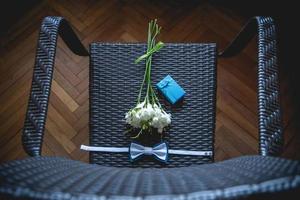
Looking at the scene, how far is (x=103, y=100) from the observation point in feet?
3.68

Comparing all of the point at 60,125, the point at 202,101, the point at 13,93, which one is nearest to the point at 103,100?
the point at 202,101

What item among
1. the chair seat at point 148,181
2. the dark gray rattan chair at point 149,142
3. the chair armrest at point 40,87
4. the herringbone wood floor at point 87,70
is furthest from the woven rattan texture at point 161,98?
the herringbone wood floor at point 87,70

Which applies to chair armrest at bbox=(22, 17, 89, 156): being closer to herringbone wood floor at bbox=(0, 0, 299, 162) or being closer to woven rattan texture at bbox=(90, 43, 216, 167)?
woven rattan texture at bbox=(90, 43, 216, 167)

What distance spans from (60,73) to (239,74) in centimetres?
88

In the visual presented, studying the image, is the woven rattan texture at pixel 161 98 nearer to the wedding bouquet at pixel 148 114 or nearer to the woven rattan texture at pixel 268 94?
the wedding bouquet at pixel 148 114

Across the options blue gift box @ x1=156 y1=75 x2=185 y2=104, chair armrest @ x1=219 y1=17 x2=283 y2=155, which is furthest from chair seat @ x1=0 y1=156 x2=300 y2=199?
blue gift box @ x1=156 y1=75 x2=185 y2=104

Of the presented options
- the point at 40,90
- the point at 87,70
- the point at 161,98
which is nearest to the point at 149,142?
the point at 161,98

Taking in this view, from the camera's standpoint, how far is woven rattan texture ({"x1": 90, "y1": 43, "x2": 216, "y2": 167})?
1069 mm

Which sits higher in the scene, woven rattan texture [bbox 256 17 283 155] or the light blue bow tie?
woven rattan texture [bbox 256 17 283 155]

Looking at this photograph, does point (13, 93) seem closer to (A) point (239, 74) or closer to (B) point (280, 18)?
(A) point (239, 74)

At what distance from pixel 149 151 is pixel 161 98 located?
185 mm

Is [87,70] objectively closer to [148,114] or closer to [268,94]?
[148,114]

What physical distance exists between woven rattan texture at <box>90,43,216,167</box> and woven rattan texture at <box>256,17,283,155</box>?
19 centimetres

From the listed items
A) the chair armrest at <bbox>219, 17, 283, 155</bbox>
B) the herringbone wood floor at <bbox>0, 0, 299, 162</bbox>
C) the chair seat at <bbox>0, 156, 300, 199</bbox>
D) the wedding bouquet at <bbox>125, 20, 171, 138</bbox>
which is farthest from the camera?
the herringbone wood floor at <bbox>0, 0, 299, 162</bbox>
